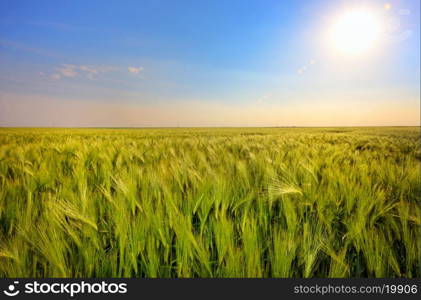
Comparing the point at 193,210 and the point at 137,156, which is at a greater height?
the point at 137,156

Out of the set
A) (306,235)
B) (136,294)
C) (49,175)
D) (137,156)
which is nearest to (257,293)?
(306,235)

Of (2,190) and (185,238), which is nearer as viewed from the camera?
(185,238)

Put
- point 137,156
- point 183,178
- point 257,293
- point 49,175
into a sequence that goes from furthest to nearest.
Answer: point 137,156 → point 49,175 → point 183,178 → point 257,293

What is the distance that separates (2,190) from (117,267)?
1016 mm

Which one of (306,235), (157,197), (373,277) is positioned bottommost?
(373,277)

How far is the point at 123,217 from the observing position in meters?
0.97

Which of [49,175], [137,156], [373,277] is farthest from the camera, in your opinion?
[137,156]

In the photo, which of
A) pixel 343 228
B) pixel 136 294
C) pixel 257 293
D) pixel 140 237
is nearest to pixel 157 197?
pixel 140 237

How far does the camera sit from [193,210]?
1.16 m

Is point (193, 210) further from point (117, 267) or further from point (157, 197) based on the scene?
point (117, 267)

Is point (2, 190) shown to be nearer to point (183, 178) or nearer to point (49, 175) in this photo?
point (49, 175)

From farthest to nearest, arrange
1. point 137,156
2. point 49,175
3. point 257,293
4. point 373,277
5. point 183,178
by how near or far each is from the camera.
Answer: point 137,156
point 49,175
point 183,178
point 373,277
point 257,293

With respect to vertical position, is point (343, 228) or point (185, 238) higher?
point (185, 238)

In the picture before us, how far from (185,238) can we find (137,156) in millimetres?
1943
